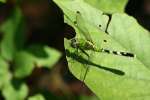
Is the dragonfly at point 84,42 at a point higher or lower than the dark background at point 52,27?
higher

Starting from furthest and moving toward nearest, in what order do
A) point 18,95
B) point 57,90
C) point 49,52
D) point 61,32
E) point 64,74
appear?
point 61,32 → point 64,74 → point 57,90 → point 49,52 → point 18,95

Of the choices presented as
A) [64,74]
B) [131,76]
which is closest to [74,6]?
[131,76]

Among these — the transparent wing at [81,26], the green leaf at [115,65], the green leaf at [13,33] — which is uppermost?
the transparent wing at [81,26]

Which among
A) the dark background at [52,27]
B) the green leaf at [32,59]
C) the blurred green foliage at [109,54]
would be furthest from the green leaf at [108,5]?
the dark background at [52,27]

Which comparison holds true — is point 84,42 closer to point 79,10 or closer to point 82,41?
point 82,41

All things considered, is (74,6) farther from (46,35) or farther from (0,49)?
(46,35)

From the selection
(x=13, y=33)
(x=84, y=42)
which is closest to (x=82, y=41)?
(x=84, y=42)

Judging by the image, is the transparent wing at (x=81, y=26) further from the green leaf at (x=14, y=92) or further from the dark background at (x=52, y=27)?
the dark background at (x=52, y=27)
